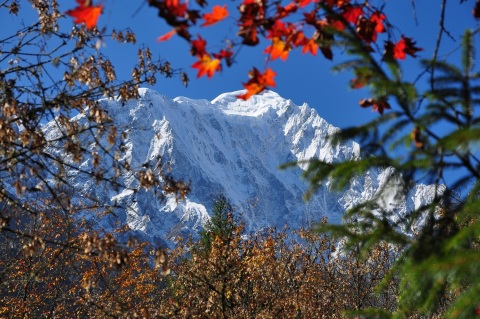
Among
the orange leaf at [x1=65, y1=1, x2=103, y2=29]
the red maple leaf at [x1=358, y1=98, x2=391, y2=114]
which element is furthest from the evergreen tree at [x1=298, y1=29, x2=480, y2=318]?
the orange leaf at [x1=65, y1=1, x2=103, y2=29]

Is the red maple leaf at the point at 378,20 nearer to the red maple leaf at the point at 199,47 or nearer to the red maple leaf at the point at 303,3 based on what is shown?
the red maple leaf at the point at 303,3

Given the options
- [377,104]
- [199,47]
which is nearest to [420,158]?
[377,104]

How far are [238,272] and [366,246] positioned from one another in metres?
8.44

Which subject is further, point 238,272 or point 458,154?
point 238,272

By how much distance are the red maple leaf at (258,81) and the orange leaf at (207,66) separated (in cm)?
18

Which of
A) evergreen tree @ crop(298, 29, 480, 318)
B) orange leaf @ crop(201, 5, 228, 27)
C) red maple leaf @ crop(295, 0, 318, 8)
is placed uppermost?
red maple leaf @ crop(295, 0, 318, 8)

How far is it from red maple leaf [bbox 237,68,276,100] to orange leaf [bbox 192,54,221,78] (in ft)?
0.60

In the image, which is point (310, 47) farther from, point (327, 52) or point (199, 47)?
point (199, 47)

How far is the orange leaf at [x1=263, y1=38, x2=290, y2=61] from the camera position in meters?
1.96

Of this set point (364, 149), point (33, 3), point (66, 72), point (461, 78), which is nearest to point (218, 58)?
point (364, 149)

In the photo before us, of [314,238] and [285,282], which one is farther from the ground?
[314,238]

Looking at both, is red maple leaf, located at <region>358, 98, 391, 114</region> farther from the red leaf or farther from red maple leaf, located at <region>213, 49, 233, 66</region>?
red maple leaf, located at <region>213, 49, 233, 66</region>

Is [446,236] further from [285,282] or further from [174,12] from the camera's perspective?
[285,282]

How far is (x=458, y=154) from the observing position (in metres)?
1.76
